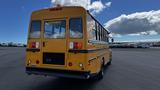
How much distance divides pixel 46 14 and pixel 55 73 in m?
2.28

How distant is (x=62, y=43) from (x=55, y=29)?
706mm

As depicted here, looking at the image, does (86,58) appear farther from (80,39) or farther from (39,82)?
(39,82)

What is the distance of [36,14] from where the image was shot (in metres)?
9.48

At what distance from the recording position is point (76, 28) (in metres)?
8.81

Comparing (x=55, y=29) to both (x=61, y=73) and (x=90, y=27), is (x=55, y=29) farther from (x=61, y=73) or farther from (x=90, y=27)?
(x=61, y=73)

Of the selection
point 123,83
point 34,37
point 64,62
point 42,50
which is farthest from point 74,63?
point 123,83

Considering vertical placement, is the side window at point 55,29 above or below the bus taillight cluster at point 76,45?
above

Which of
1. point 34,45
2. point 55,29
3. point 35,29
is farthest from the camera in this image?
point 35,29

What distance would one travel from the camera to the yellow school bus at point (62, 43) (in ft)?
28.2

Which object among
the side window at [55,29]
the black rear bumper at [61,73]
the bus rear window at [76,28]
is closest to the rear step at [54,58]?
the black rear bumper at [61,73]

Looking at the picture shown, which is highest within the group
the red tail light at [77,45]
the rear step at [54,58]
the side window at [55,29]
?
the side window at [55,29]

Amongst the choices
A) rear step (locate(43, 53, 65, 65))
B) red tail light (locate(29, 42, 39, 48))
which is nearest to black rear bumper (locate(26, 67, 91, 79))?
rear step (locate(43, 53, 65, 65))

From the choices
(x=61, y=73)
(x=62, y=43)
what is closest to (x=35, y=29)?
(x=62, y=43)

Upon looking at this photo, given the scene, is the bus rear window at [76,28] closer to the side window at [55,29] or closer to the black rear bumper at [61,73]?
the side window at [55,29]
